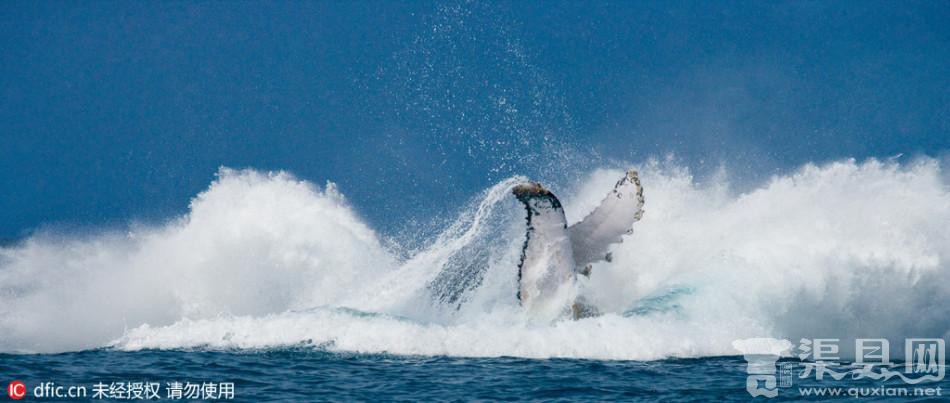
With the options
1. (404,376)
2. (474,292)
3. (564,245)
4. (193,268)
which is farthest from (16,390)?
(193,268)

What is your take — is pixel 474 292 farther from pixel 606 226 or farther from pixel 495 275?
pixel 606 226

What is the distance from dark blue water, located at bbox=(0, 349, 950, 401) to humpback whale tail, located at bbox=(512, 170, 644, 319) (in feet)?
6.31

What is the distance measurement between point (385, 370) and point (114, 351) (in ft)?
19.4

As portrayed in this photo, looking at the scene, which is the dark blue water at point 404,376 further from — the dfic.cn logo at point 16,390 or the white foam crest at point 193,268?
the white foam crest at point 193,268

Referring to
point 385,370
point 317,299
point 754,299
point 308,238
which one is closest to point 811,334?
point 754,299

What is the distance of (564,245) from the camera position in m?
16.5

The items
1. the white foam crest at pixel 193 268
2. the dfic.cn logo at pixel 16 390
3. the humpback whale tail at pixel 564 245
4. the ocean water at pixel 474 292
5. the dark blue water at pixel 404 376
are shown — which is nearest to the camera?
the dfic.cn logo at pixel 16 390

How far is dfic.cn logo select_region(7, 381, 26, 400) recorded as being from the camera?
11.7m

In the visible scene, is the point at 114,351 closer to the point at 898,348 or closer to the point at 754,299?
the point at 754,299

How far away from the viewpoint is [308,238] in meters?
27.0

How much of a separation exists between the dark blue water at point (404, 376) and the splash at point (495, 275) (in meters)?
1.04

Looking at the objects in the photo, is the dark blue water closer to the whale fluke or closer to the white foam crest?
the whale fluke

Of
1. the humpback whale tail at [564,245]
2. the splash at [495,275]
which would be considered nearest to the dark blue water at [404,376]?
the splash at [495,275]

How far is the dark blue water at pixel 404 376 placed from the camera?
39.5ft
